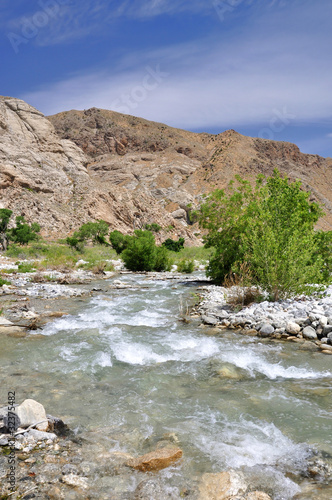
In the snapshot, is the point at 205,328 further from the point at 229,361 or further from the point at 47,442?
the point at 47,442

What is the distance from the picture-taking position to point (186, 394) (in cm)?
530

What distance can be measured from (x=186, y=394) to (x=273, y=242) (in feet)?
20.9

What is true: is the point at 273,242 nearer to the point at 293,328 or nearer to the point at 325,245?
the point at 293,328

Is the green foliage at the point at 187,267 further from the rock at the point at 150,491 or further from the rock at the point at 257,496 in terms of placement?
the rock at the point at 257,496

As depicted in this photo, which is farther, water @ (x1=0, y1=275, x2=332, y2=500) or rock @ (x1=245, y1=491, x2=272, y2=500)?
water @ (x1=0, y1=275, x2=332, y2=500)

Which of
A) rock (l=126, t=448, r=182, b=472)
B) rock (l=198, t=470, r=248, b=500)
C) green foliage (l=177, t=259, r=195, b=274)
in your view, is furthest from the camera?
green foliage (l=177, t=259, r=195, b=274)

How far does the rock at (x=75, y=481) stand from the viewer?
305 centimetres

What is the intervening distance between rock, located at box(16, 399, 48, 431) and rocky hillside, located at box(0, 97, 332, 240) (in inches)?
2082

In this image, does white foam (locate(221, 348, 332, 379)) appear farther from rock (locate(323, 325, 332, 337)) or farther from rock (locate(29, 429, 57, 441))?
rock (locate(29, 429, 57, 441))

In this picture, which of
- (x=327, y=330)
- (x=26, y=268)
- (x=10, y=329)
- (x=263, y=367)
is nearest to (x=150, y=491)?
(x=263, y=367)

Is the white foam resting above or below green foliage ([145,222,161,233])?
below

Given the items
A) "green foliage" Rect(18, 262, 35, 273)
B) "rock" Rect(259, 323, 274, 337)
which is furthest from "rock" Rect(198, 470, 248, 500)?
"green foliage" Rect(18, 262, 35, 273)

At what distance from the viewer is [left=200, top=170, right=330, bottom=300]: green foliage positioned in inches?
392

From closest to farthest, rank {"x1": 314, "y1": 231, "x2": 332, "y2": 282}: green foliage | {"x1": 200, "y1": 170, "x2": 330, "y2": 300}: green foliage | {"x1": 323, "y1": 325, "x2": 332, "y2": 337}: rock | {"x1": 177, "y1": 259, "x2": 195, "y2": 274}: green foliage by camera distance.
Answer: {"x1": 323, "y1": 325, "x2": 332, "y2": 337}: rock, {"x1": 200, "y1": 170, "x2": 330, "y2": 300}: green foliage, {"x1": 314, "y1": 231, "x2": 332, "y2": 282}: green foliage, {"x1": 177, "y1": 259, "x2": 195, "y2": 274}: green foliage
